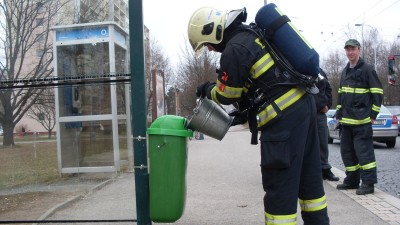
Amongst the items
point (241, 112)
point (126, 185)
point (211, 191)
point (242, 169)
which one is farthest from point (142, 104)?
point (242, 169)

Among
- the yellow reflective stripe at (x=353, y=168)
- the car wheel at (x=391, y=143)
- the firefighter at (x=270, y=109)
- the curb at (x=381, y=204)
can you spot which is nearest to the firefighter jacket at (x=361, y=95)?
the yellow reflective stripe at (x=353, y=168)

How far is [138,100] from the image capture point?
3672mm

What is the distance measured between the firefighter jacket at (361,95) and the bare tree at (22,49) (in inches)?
156

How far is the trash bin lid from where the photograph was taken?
3.45 m

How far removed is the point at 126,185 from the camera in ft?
15.8

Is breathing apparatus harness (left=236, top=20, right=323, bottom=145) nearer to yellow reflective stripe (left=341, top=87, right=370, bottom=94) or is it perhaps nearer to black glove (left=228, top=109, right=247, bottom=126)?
black glove (left=228, top=109, right=247, bottom=126)

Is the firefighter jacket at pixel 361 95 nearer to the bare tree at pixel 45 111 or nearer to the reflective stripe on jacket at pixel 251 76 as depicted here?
the reflective stripe on jacket at pixel 251 76

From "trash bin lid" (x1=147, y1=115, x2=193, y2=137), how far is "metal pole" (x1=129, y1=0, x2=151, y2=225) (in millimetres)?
188

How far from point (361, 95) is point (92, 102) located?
11.8 feet

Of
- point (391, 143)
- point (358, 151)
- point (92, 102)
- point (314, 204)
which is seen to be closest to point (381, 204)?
point (358, 151)

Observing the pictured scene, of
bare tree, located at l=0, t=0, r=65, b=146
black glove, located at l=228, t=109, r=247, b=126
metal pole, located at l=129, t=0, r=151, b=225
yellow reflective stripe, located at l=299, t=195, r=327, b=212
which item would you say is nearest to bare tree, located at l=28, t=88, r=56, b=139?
bare tree, located at l=0, t=0, r=65, b=146

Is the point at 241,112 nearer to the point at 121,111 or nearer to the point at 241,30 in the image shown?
the point at 241,30

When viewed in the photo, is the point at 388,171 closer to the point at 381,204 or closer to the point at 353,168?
the point at 353,168

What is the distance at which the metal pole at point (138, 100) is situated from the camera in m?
3.64
